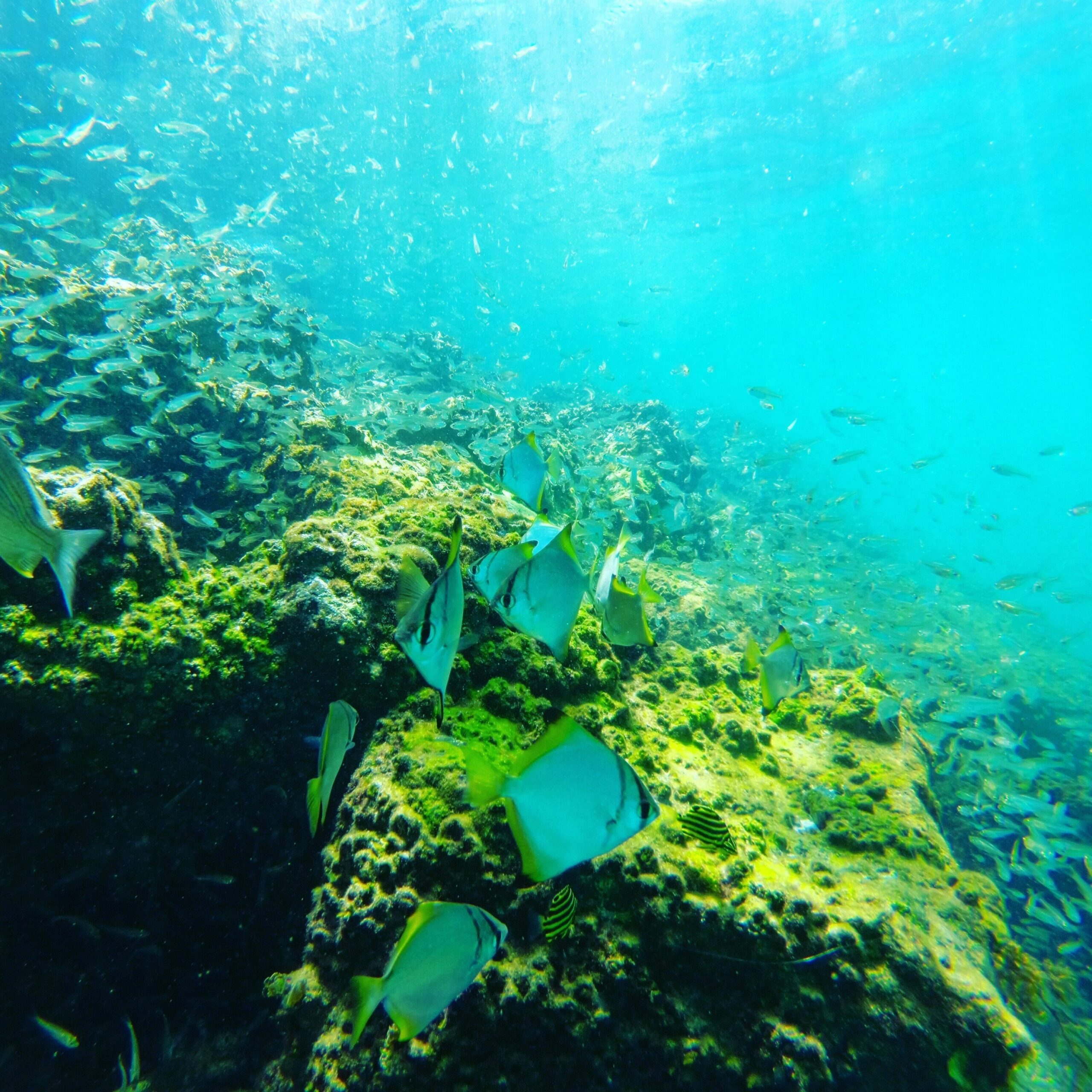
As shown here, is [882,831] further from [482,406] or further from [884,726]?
[482,406]

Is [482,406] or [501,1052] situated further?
[482,406]

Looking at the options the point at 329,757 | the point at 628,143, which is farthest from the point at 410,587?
the point at 628,143

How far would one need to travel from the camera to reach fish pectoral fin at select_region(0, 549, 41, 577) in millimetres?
1734

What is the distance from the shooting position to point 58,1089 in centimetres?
301

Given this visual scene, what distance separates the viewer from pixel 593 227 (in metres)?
45.4

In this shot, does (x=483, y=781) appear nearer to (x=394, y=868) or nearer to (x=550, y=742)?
(x=550, y=742)

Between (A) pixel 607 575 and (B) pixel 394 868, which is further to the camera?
(A) pixel 607 575

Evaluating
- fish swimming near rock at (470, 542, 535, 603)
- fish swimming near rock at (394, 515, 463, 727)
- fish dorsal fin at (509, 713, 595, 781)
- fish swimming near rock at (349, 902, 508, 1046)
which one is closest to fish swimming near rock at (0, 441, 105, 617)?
fish swimming near rock at (394, 515, 463, 727)

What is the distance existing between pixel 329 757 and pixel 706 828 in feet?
5.98

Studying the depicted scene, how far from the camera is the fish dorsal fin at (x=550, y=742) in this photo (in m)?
1.46

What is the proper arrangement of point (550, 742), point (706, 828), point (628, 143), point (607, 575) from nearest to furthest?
point (550, 742), point (706, 828), point (607, 575), point (628, 143)

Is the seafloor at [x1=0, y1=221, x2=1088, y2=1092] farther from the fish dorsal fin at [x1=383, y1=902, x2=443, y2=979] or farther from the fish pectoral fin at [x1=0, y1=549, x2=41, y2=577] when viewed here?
the fish pectoral fin at [x1=0, y1=549, x2=41, y2=577]

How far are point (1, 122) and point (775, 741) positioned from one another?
115ft

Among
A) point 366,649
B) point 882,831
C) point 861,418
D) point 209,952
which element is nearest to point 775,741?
point 882,831
